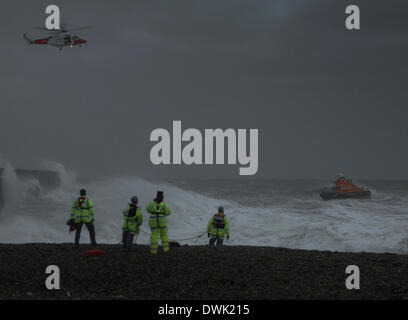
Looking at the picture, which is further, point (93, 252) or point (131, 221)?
point (131, 221)

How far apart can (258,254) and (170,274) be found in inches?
119

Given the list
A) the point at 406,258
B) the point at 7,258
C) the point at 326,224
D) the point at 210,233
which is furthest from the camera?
the point at 326,224

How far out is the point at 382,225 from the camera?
22.8 meters

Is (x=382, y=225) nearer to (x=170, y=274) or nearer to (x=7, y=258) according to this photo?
(x=170, y=274)

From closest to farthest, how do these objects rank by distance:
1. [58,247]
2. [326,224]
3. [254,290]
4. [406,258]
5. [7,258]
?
[254,290] → [7,258] → [406,258] → [58,247] → [326,224]

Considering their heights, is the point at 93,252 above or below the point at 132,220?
below

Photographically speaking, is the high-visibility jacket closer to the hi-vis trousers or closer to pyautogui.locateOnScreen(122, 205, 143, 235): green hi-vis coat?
the hi-vis trousers

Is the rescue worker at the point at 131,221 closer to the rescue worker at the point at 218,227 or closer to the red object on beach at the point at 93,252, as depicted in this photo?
the red object on beach at the point at 93,252

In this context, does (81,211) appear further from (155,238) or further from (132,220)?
(155,238)

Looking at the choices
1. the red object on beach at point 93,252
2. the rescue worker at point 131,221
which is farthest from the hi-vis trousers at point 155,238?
the red object on beach at point 93,252

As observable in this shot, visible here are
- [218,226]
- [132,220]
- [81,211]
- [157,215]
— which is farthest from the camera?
[218,226]

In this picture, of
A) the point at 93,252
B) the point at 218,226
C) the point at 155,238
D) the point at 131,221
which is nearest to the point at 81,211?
the point at 93,252

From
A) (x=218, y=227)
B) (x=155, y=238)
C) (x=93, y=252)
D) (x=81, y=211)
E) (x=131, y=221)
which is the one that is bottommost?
(x=93, y=252)
